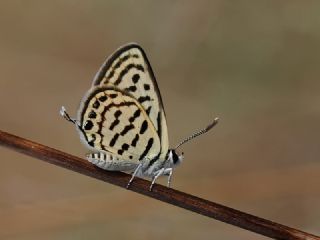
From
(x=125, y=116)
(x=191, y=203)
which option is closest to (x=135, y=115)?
(x=125, y=116)

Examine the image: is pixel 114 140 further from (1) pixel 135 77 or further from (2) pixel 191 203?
(2) pixel 191 203

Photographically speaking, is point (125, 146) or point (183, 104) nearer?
point (125, 146)

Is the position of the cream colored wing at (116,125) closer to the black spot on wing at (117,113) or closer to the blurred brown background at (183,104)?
the black spot on wing at (117,113)

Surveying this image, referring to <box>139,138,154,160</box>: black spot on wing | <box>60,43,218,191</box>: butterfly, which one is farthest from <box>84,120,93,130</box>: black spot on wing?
<box>139,138,154,160</box>: black spot on wing

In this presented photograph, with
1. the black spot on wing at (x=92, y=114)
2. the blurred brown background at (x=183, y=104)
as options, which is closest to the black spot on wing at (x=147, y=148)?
the black spot on wing at (x=92, y=114)

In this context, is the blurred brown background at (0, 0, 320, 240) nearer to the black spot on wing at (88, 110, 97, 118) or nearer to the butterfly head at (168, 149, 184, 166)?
the butterfly head at (168, 149, 184, 166)

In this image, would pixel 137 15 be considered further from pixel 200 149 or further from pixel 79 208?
pixel 79 208
